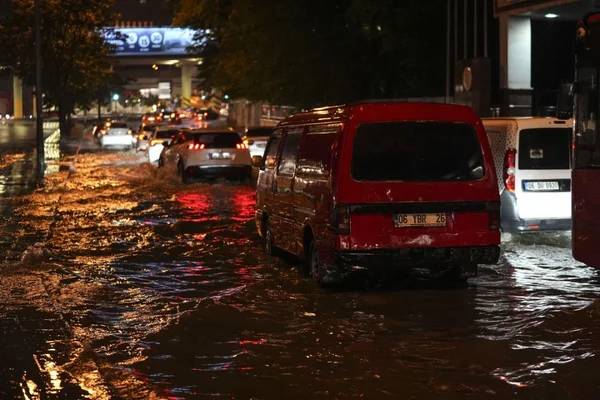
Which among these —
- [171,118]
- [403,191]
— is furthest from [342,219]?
[171,118]

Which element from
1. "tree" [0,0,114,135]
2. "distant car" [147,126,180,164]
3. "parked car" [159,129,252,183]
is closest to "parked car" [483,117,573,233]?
→ "parked car" [159,129,252,183]

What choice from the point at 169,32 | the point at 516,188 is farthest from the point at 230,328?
the point at 169,32

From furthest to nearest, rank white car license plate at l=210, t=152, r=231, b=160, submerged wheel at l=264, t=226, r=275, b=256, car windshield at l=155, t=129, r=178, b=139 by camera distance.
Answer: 1. car windshield at l=155, t=129, r=178, b=139
2. white car license plate at l=210, t=152, r=231, b=160
3. submerged wheel at l=264, t=226, r=275, b=256

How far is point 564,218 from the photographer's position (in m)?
14.2

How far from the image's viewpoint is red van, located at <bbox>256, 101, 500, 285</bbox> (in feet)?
33.3

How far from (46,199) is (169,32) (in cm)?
7658

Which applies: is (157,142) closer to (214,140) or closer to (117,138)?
(214,140)

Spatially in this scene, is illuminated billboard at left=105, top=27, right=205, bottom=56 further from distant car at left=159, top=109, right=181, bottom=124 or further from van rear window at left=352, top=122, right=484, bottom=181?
van rear window at left=352, top=122, right=484, bottom=181

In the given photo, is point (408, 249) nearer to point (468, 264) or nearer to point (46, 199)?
point (468, 264)

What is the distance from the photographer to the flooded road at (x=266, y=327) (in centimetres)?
725

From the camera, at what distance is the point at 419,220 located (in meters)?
10.3

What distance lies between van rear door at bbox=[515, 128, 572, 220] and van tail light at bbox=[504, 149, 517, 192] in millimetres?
56

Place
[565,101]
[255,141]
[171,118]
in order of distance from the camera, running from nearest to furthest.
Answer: [565,101]
[255,141]
[171,118]

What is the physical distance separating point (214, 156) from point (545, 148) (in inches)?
563
